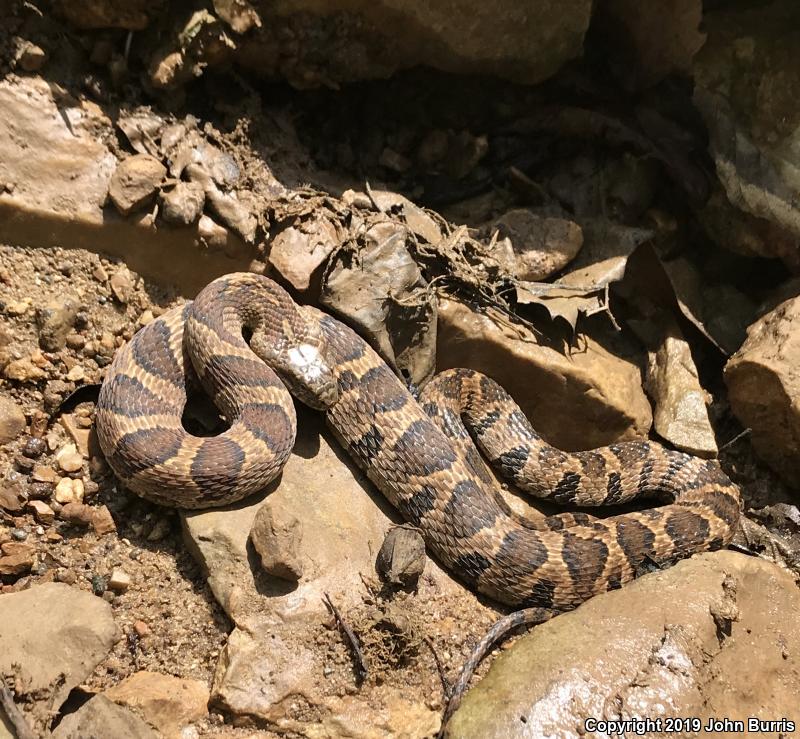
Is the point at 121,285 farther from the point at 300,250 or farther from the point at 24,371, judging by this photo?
the point at 300,250

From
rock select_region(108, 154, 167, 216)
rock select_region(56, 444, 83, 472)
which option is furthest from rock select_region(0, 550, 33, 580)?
rock select_region(108, 154, 167, 216)

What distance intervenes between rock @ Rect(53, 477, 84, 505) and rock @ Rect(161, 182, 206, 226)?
6.21ft

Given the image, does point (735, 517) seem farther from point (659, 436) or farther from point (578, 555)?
point (578, 555)

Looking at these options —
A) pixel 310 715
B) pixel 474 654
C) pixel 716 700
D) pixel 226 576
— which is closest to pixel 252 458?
pixel 226 576

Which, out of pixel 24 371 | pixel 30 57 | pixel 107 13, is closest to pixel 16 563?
pixel 24 371

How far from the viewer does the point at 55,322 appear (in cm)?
481

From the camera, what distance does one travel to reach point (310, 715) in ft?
13.0

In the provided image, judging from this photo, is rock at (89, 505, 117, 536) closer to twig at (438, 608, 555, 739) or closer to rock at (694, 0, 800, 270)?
twig at (438, 608, 555, 739)

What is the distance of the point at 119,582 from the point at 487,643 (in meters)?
2.33

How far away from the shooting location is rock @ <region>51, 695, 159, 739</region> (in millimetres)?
3584

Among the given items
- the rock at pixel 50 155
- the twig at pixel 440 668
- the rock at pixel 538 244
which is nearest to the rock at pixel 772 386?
the rock at pixel 538 244

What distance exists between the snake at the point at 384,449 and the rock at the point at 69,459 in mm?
220

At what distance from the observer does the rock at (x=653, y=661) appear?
3994 mm

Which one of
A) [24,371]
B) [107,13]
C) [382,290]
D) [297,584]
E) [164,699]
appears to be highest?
[107,13]
